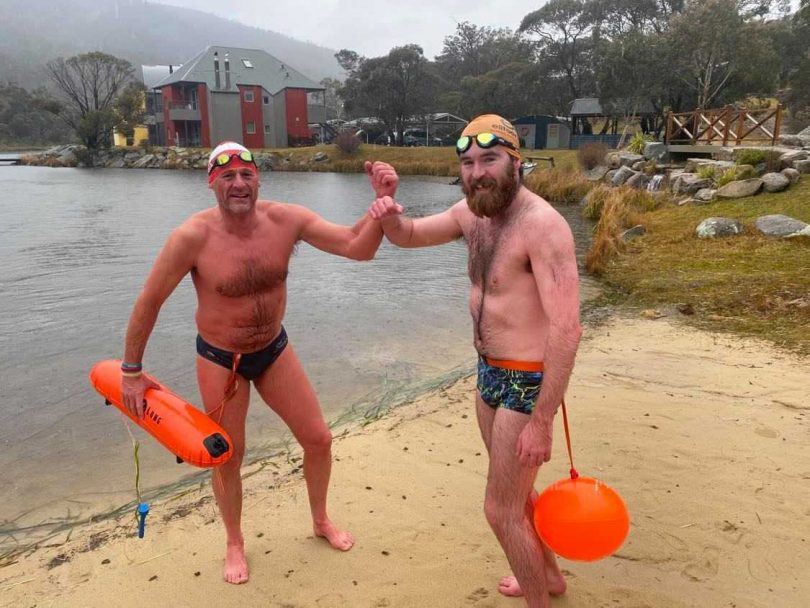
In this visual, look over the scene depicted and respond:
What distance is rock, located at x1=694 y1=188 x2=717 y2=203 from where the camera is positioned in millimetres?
14133

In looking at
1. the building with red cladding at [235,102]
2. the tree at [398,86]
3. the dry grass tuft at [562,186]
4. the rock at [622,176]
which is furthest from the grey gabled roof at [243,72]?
the rock at [622,176]

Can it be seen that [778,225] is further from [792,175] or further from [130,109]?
[130,109]

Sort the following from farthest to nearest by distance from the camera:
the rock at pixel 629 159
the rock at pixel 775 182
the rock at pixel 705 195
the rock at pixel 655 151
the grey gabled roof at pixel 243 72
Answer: the grey gabled roof at pixel 243 72 < the rock at pixel 629 159 < the rock at pixel 655 151 < the rock at pixel 705 195 < the rock at pixel 775 182

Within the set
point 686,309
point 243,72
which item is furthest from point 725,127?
point 243,72

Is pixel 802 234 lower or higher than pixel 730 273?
higher

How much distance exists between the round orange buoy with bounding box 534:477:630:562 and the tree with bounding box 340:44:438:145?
55117 mm

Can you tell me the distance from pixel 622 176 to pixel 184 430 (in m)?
20.9

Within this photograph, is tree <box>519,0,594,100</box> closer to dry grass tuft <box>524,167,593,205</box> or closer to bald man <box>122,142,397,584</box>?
dry grass tuft <box>524,167,593,205</box>

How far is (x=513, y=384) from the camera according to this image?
248 centimetres

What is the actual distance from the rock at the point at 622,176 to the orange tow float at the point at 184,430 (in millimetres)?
20161

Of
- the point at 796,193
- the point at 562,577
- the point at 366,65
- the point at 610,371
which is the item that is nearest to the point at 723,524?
the point at 562,577

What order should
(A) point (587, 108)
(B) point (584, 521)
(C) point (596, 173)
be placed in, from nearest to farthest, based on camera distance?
(B) point (584, 521) < (C) point (596, 173) < (A) point (587, 108)

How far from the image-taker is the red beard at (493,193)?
2.46 meters

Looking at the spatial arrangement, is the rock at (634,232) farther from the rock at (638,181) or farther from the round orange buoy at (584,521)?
the round orange buoy at (584,521)
